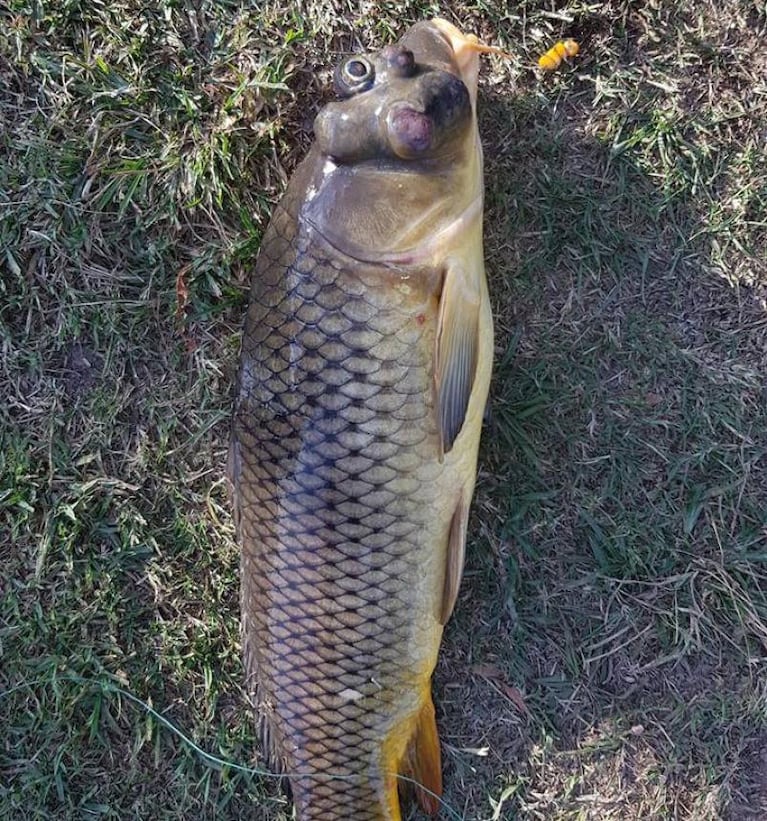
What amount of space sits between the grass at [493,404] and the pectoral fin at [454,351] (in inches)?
17.4

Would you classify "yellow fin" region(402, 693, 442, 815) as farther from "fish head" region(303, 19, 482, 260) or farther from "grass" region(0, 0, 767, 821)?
"fish head" region(303, 19, 482, 260)

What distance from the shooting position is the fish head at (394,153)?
5.58ft

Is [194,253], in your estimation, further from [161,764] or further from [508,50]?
[161,764]

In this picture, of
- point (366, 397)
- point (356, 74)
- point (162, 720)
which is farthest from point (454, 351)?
point (162, 720)

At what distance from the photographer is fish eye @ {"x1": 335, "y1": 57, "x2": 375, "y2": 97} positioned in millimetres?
1754

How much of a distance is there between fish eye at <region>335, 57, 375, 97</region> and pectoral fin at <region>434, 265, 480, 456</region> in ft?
1.46

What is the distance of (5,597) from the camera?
7.79 feet

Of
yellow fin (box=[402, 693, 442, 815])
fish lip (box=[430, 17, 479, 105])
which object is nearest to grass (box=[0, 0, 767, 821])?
yellow fin (box=[402, 693, 442, 815])

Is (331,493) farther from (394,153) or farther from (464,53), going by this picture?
(464,53)

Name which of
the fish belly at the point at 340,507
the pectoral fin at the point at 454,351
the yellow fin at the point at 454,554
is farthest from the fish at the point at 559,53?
the yellow fin at the point at 454,554

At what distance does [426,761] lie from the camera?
2176 mm

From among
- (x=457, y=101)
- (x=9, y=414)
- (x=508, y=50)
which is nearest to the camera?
(x=457, y=101)

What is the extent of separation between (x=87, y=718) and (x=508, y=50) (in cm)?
228

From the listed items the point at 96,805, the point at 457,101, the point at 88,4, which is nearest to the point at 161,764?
the point at 96,805
